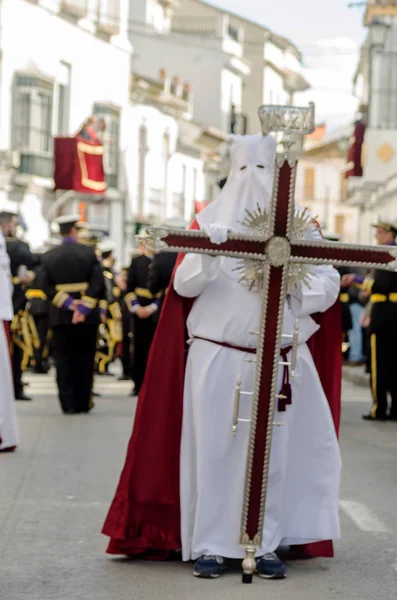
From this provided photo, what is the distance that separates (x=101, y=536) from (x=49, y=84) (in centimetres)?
3604

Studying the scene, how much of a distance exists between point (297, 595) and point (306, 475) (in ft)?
2.42

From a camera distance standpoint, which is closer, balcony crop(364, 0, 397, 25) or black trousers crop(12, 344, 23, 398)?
black trousers crop(12, 344, 23, 398)

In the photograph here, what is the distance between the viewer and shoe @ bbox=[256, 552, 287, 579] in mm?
6950

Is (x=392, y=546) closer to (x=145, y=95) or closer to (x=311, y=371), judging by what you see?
(x=311, y=371)

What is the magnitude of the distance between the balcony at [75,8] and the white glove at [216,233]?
125 ft

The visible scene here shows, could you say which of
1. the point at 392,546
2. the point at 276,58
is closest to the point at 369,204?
the point at 276,58

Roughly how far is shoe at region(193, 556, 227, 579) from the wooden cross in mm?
161

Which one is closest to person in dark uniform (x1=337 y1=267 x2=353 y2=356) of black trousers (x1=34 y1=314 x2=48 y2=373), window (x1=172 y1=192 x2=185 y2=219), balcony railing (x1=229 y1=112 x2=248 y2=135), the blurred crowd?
the blurred crowd

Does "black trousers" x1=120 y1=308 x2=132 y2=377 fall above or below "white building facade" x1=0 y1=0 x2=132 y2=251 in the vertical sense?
below

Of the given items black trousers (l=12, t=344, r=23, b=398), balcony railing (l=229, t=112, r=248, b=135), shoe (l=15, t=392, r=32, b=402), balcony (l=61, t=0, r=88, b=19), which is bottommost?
shoe (l=15, t=392, r=32, b=402)

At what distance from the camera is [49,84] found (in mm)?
43281

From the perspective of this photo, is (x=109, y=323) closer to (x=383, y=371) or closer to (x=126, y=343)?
(x=126, y=343)

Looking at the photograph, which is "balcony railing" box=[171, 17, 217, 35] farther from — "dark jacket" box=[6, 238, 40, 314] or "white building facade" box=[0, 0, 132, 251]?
"dark jacket" box=[6, 238, 40, 314]

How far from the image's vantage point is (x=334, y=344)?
24.8 ft
